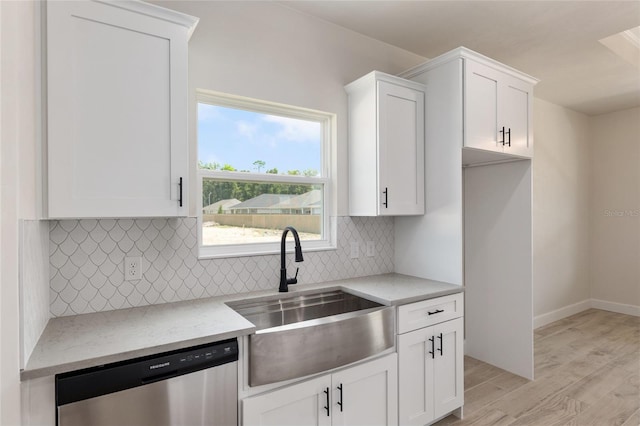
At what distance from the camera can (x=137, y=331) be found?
147 cm

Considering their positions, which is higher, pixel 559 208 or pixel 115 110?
pixel 115 110

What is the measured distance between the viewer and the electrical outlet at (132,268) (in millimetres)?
1843

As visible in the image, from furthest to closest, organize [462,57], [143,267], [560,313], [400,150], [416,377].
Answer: [560,313] < [400,150] < [462,57] < [416,377] < [143,267]

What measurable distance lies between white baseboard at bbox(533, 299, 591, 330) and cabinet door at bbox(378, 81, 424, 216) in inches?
111

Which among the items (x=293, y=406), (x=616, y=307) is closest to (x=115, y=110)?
(x=293, y=406)

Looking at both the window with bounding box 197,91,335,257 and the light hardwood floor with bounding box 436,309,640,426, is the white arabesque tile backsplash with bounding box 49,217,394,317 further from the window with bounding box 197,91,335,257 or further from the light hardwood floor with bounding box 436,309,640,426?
the light hardwood floor with bounding box 436,309,640,426

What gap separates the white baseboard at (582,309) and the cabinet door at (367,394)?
10.1 feet

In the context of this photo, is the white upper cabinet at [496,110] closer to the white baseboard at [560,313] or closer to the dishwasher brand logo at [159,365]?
the dishwasher brand logo at [159,365]

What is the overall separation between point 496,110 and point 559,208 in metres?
2.78

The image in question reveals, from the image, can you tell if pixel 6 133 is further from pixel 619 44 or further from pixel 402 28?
pixel 619 44

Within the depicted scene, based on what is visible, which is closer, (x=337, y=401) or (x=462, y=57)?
(x=337, y=401)

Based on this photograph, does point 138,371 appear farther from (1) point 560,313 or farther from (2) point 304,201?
(1) point 560,313

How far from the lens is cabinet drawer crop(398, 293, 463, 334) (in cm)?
207

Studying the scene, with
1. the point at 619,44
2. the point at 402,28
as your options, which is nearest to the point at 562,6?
the point at 402,28
